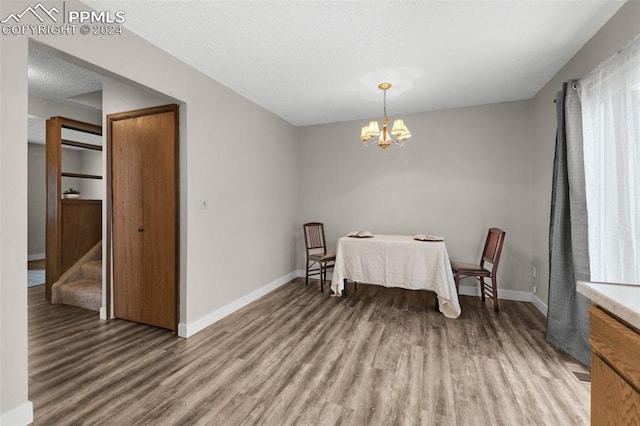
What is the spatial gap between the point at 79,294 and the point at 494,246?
503cm

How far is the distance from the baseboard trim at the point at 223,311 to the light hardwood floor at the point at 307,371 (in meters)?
0.09

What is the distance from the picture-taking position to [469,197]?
13.4 ft

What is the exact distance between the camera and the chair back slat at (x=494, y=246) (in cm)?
325

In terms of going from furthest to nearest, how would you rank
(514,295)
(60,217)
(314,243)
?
(314,243) → (514,295) → (60,217)

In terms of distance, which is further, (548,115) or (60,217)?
(60,217)

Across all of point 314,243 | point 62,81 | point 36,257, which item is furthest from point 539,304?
point 36,257

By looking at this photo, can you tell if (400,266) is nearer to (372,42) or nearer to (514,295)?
(514,295)

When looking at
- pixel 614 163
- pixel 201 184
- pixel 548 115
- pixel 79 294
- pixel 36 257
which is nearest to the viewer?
pixel 614 163

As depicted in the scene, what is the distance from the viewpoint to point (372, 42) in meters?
2.41

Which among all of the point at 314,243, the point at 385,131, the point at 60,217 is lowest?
the point at 314,243

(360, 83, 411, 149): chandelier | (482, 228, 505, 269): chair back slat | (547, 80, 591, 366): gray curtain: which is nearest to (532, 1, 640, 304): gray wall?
(547, 80, 591, 366): gray curtain

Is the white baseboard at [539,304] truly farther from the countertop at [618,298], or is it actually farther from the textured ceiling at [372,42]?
the countertop at [618,298]

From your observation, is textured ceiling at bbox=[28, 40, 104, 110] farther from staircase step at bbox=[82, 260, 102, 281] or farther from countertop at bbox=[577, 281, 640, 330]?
countertop at bbox=[577, 281, 640, 330]

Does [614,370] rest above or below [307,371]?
above
